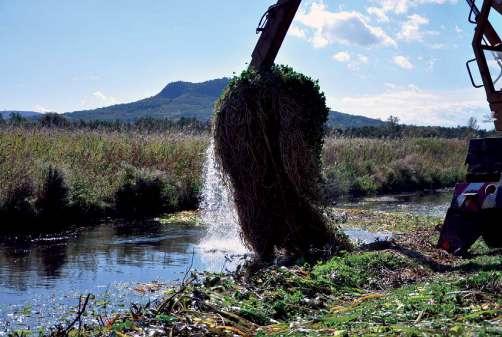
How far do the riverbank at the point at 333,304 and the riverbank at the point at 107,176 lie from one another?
372cm

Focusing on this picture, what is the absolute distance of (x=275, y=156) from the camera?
11.2 meters

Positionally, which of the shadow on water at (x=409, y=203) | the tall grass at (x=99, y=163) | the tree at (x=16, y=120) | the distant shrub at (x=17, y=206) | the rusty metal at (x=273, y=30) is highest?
the rusty metal at (x=273, y=30)

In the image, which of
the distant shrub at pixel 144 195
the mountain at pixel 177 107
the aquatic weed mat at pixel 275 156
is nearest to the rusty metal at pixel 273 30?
the aquatic weed mat at pixel 275 156

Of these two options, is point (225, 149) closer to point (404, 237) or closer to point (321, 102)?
point (321, 102)

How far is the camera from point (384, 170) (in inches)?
1208

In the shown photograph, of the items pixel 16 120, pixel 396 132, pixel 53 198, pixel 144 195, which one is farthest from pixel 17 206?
pixel 396 132

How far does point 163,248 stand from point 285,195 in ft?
11.1

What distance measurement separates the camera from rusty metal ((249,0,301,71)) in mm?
11367

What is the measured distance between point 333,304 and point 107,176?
44.7 ft

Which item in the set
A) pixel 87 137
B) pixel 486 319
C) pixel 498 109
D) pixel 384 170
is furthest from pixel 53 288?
pixel 384 170

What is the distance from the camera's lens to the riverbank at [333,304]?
558 centimetres

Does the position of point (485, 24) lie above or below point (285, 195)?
above

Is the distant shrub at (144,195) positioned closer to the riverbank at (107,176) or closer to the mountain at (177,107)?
the riverbank at (107,176)

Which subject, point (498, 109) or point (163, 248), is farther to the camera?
point (163, 248)
